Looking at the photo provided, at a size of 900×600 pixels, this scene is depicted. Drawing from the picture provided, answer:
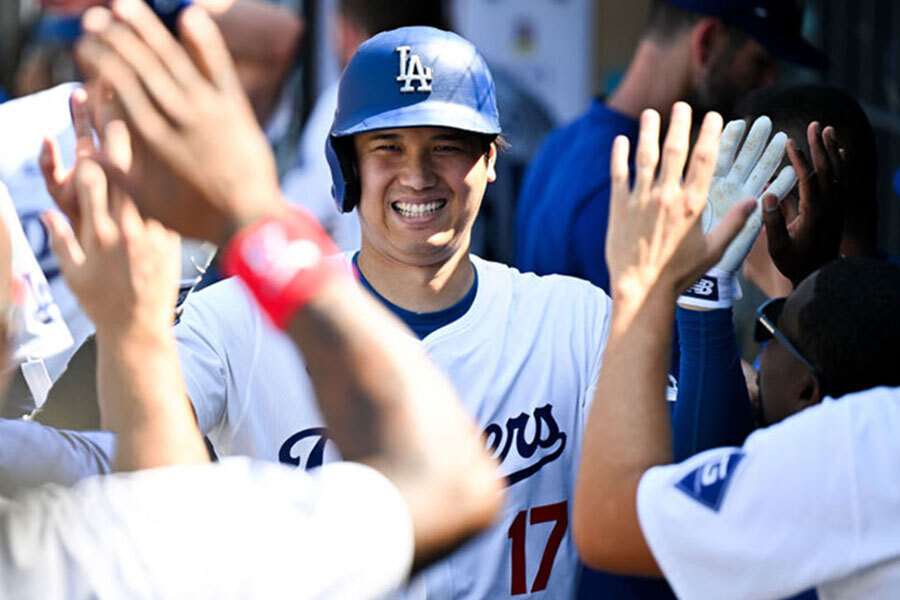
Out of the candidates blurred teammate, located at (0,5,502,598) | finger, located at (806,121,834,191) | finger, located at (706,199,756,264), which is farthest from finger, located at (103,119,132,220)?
finger, located at (806,121,834,191)

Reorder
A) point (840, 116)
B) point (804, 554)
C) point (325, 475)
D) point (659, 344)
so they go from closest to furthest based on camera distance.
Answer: point (325, 475) → point (804, 554) → point (659, 344) → point (840, 116)

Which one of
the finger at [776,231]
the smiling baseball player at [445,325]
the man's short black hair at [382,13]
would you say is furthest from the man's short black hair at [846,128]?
the man's short black hair at [382,13]

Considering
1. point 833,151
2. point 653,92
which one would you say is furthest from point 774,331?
point 653,92

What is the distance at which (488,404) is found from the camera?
2.46 metres

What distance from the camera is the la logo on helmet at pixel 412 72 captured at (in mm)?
2508

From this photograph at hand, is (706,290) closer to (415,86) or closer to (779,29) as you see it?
(415,86)

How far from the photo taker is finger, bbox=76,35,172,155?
1189mm

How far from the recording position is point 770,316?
215 cm

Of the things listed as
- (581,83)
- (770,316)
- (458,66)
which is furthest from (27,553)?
(581,83)

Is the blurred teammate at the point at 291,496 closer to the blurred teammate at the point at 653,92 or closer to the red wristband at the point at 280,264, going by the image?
the red wristband at the point at 280,264

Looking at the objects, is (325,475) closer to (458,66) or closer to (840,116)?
(458,66)

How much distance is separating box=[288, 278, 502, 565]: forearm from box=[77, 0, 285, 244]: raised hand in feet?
0.48

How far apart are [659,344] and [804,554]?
395 mm

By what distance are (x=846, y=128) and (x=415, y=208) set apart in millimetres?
1059
